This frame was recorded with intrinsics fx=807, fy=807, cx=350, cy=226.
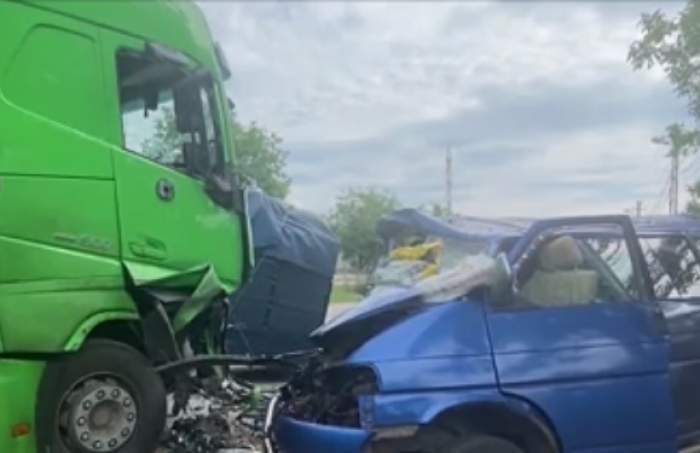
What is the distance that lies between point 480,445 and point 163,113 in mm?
3090

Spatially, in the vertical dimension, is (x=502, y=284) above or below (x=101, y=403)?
above

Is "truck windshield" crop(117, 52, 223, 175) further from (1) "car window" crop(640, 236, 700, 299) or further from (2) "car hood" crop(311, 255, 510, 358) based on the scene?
(1) "car window" crop(640, 236, 700, 299)

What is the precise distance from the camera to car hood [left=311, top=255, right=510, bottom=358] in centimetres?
450

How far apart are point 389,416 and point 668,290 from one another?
2281 mm

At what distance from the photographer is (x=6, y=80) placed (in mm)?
4863

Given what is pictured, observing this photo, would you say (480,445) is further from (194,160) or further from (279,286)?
(279,286)

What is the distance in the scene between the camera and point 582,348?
14.7 ft

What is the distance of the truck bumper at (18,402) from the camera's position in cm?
463

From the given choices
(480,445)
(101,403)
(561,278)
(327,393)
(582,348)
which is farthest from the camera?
(101,403)

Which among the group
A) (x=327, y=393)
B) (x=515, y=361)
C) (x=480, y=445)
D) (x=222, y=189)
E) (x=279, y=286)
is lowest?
(x=480, y=445)

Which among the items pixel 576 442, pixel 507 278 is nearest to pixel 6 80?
pixel 507 278

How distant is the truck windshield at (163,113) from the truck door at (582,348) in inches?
92.5

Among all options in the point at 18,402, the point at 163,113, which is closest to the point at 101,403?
the point at 18,402

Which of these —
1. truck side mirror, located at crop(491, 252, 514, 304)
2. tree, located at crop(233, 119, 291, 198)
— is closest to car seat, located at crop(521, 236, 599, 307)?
truck side mirror, located at crop(491, 252, 514, 304)
